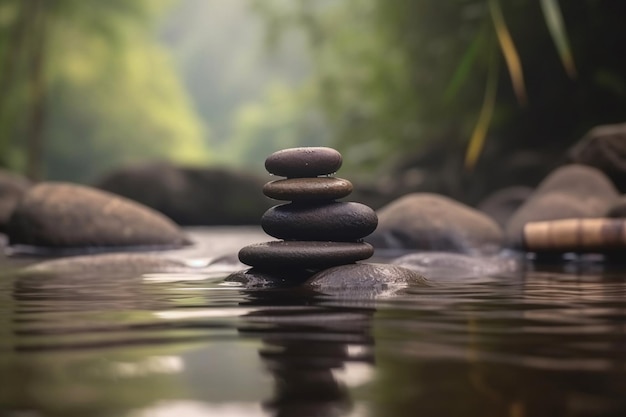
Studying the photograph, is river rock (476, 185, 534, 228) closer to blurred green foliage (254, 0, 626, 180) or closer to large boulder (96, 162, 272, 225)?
blurred green foliage (254, 0, 626, 180)

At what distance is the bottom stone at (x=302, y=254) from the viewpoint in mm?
4156

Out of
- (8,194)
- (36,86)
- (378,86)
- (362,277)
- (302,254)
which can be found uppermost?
(36,86)

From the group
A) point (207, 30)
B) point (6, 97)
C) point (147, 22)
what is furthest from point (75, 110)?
point (207, 30)

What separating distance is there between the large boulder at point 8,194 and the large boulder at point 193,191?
3.22 meters

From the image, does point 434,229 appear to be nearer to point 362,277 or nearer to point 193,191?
point 362,277

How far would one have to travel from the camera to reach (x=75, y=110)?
2983cm

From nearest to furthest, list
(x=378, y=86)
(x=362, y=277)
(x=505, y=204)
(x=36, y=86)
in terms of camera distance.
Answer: (x=362, y=277), (x=505, y=204), (x=378, y=86), (x=36, y=86)

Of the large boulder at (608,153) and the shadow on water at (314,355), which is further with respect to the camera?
the large boulder at (608,153)

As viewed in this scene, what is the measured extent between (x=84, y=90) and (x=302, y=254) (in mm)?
27473

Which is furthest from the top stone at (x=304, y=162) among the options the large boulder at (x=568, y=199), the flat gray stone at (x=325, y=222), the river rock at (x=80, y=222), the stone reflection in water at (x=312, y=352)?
the river rock at (x=80, y=222)

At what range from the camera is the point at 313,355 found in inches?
77.7

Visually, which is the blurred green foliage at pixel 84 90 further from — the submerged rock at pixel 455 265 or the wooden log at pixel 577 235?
the submerged rock at pixel 455 265

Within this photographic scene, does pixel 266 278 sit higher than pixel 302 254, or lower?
lower

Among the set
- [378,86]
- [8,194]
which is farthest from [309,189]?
[378,86]
